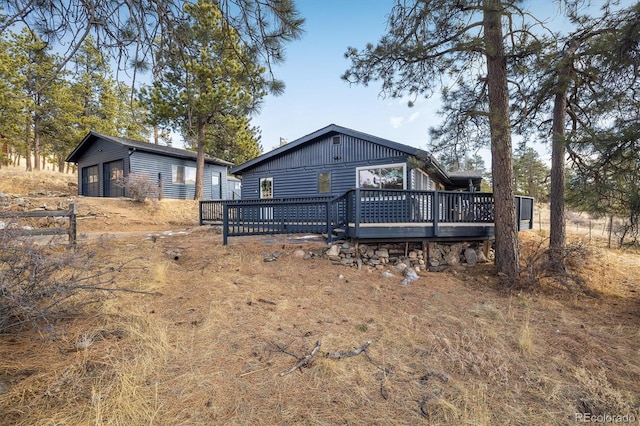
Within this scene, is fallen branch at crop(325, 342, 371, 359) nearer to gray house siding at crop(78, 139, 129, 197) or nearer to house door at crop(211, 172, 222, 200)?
gray house siding at crop(78, 139, 129, 197)

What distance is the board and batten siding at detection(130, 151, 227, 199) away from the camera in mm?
16266

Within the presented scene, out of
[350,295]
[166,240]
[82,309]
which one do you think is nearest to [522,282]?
[350,295]

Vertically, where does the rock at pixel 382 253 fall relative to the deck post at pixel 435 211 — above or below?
below

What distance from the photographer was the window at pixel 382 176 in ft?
32.4

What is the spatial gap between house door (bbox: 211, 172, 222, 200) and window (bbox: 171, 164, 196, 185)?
59.4 inches

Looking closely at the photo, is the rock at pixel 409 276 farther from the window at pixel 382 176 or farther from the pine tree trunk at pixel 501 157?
the window at pixel 382 176

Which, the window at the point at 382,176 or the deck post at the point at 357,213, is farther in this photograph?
the window at the point at 382,176

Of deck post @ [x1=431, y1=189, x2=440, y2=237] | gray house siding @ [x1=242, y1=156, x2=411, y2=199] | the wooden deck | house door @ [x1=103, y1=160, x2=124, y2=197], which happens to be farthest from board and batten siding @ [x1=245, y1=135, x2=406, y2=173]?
house door @ [x1=103, y1=160, x2=124, y2=197]

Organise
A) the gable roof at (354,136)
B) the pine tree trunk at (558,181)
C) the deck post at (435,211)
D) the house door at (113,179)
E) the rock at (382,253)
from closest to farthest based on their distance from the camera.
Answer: the deck post at (435,211)
the rock at (382,253)
the pine tree trunk at (558,181)
the gable roof at (354,136)
the house door at (113,179)

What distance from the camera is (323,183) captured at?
11.6 metres

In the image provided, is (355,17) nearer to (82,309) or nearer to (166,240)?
(82,309)

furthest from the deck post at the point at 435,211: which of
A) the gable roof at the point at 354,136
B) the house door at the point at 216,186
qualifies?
the house door at the point at 216,186

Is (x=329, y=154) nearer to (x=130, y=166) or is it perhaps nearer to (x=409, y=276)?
(x=409, y=276)

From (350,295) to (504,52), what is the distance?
19.3ft
